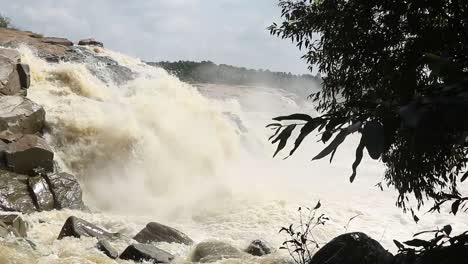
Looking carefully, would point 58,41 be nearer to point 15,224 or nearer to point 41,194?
point 41,194

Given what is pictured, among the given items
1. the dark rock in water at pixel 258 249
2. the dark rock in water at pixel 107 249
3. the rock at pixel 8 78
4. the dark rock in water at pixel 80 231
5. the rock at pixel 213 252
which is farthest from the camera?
the rock at pixel 8 78

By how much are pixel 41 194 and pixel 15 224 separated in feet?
6.80

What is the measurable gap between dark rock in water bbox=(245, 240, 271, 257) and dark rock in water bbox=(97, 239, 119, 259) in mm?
1880

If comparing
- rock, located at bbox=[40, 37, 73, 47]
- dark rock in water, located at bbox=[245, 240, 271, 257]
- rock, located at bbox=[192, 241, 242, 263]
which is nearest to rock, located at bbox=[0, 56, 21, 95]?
rock, located at bbox=[192, 241, 242, 263]

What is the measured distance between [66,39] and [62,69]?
20.3 ft

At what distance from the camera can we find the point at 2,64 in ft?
37.1

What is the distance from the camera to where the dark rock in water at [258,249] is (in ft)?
22.5

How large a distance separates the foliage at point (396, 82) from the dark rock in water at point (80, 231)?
12.8ft

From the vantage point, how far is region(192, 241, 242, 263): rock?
6.40m

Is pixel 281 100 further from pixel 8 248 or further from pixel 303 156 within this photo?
pixel 8 248

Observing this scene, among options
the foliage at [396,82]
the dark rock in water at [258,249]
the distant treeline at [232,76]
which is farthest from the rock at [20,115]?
the distant treeline at [232,76]

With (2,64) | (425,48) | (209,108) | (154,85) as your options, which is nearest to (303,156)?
(209,108)

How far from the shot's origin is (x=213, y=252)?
21.5 ft

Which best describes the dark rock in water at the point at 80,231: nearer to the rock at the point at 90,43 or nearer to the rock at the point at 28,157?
the rock at the point at 28,157
